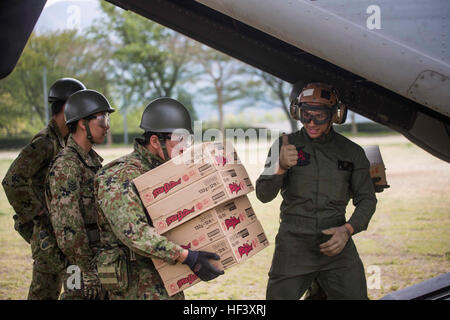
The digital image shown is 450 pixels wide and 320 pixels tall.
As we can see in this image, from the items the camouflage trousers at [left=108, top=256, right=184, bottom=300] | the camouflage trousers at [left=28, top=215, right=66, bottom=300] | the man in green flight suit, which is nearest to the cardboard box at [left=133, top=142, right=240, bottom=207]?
the camouflage trousers at [left=108, top=256, right=184, bottom=300]

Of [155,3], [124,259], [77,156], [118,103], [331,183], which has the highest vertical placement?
[155,3]

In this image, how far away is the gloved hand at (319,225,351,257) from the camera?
10.5ft

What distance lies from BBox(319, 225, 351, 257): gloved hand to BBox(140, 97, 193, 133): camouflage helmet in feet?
3.73

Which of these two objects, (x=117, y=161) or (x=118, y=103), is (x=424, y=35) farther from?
(x=118, y=103)

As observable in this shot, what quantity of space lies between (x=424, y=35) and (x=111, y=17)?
33.2 m

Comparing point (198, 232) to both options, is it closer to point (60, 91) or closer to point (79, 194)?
point (79, 194)

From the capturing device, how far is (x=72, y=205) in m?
3.35

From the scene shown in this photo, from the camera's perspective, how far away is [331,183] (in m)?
3.38

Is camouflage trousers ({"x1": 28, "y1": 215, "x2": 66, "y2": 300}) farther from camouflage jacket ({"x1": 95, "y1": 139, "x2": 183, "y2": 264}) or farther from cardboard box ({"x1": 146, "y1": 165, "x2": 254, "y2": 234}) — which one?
cardboard box ({"x1": 146, "y1": 165, "x2": 254, "y2": 234})

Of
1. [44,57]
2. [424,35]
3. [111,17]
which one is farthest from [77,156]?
[111,17]

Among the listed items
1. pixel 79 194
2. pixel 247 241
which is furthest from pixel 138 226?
pixel 79 194

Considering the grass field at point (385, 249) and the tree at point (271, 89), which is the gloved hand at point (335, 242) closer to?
the grass field at point (385, 249)

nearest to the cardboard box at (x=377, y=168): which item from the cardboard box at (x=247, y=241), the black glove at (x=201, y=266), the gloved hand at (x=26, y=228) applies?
the cardboard box at (x=247, y=241)

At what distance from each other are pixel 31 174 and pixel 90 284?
1.21 meters
